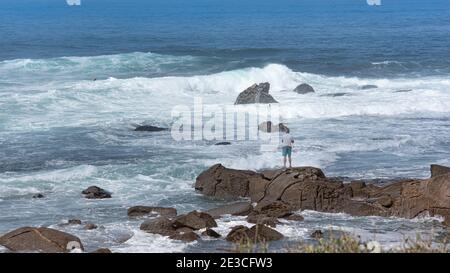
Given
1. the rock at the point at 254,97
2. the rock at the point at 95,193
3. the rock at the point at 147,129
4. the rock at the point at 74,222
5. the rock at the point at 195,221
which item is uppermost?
the rock at the point at 254,97

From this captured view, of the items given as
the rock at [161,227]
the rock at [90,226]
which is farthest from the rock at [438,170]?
the rock at [90,226]

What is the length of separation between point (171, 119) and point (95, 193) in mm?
12953

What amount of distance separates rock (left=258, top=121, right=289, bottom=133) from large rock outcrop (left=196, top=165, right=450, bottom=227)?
30.0 feet

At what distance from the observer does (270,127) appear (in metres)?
30.4

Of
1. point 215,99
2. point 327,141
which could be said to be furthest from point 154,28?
point 327,141

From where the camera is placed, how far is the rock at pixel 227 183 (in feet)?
67.5

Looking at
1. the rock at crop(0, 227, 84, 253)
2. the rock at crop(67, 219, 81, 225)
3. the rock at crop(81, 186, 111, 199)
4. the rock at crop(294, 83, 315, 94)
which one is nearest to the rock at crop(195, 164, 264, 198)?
the rock at crop(81, 186, 111, 199)

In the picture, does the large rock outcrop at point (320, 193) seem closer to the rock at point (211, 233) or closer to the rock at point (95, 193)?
the rock at point (211, 233)

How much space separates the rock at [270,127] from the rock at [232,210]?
11475 millimetres

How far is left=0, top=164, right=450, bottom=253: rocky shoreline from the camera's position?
15.4 m

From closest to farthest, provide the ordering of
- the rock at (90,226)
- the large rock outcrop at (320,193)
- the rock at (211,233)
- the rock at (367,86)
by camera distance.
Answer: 1. the rock at (211,233)
2. the rock at (90,226)
3. the large rock outcrop at (320,193)
4. the rock at (367,86)

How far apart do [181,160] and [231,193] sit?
443 cm

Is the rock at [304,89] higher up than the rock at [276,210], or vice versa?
the rock at [304,89]

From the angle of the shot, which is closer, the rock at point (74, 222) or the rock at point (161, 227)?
the rock at point (161, 227)
